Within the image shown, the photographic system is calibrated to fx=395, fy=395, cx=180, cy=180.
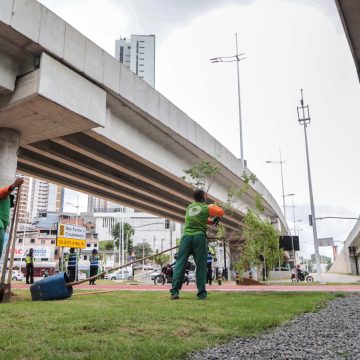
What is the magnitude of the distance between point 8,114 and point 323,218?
29506mm

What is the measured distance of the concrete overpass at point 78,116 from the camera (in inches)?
379

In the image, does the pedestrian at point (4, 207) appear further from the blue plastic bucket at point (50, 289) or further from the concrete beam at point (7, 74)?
the concrete beam at point (7, 74)

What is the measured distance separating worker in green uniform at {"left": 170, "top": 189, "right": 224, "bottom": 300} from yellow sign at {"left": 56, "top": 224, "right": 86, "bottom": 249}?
52.2 ft

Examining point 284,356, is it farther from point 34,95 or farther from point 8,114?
point 8,114

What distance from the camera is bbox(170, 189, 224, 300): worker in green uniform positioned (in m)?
7.42

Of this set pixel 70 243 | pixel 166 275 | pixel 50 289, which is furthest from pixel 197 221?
pixel 70 243

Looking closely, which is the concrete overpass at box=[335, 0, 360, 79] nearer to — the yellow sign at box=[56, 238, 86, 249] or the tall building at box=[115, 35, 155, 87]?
the yellow sign at box=[56, 238, 86, 249]

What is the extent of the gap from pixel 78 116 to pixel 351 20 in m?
7.01

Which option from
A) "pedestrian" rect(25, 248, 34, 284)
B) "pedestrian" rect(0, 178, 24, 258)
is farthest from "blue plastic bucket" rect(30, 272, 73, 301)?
"pedestrian" rect(25, 248, 34, 284)

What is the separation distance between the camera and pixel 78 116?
34.7 feet

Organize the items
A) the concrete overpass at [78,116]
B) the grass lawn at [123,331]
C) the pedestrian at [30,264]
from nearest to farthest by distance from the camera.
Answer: the grass lawn at [123,331], the concrete overpass at [78,116], the pedestrian at [30,264]

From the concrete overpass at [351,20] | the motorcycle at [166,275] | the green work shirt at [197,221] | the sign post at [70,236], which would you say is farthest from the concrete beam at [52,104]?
the motorcycle at [166,275]

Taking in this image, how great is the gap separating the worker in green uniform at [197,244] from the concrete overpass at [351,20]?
3.75 metres

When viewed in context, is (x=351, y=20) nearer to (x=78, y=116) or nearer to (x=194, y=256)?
(x=194, y=256)
